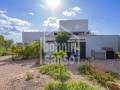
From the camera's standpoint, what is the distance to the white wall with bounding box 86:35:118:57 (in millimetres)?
23234

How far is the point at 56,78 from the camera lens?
1004 cm

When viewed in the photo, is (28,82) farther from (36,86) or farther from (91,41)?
(91,41)

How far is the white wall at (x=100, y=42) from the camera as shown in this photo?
76.2 feet

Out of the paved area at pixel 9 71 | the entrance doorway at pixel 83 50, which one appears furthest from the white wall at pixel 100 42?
the paved area at pixel 9 71

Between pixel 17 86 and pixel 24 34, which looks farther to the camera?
pixel 24 34

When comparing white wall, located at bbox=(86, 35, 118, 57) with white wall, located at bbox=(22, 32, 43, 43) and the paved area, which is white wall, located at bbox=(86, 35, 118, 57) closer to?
the paved area

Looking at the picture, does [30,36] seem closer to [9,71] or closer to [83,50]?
[83,50]

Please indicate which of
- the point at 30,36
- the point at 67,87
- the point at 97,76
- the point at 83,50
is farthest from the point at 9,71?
the point at 30,36

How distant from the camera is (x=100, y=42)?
23359 mm

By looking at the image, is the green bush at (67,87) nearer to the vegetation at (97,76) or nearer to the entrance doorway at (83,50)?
the vegetation at (97,76)

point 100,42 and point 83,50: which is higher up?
point 100,42

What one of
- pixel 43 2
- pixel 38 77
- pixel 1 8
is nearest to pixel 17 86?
pixel 38 77

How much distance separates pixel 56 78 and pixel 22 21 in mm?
12177

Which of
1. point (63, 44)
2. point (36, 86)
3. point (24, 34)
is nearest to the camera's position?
point (36, 86)
